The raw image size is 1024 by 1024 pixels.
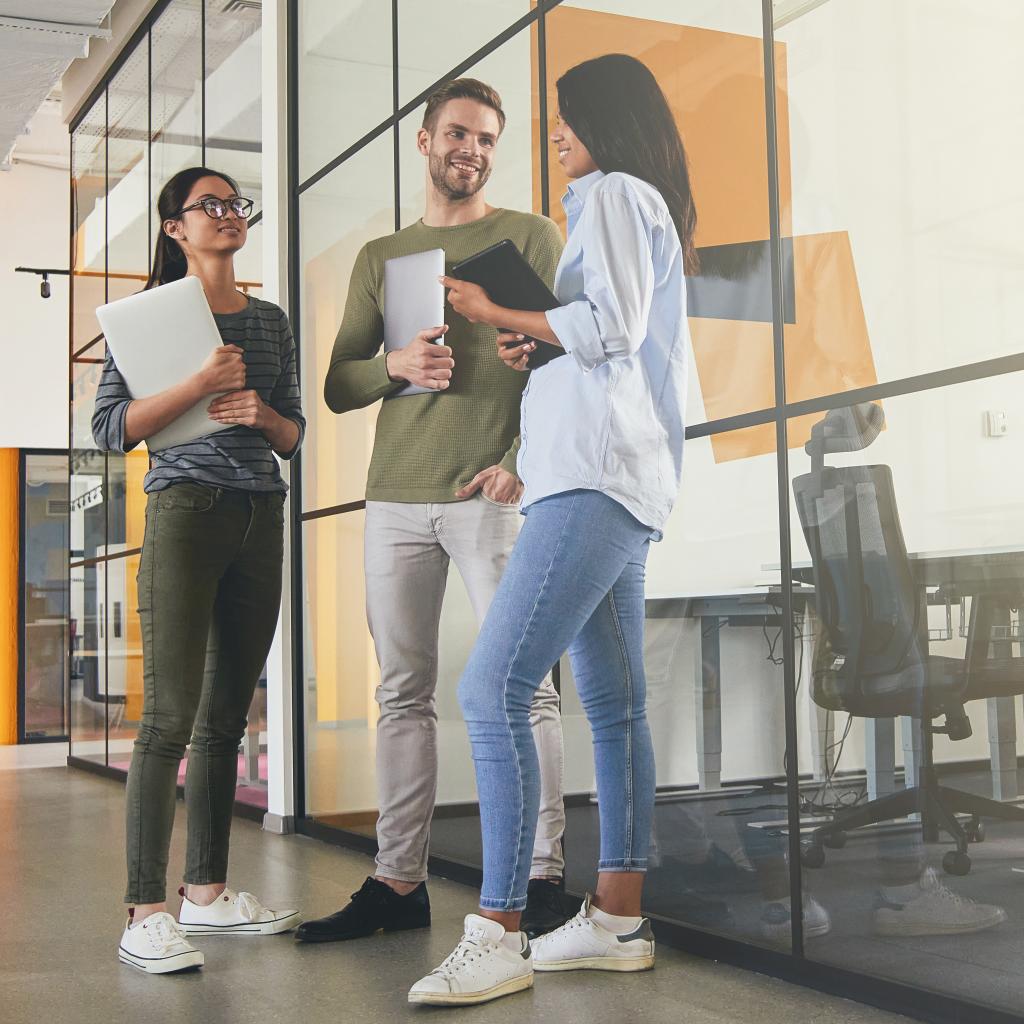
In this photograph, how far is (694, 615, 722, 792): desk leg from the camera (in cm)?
227

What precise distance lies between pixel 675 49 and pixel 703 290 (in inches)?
18.6

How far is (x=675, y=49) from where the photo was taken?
7.84 feet

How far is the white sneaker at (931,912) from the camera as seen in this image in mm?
1769

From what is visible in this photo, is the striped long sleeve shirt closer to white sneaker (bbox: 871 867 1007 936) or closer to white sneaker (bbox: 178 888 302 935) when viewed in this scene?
white sneaker (bbox: 178 888 302 935)

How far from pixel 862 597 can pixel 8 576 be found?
7952 millimetres

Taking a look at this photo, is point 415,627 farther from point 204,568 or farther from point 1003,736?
point 1003,736

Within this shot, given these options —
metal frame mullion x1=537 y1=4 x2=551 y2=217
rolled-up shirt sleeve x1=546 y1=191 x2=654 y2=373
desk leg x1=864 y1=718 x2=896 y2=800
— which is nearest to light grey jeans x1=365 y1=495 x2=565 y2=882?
rolled-up shirt sleeve x1=546 y1=191 x2=654 y2=373

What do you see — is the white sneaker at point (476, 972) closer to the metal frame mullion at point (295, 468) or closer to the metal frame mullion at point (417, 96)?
the metal frame mullion at point (417, 96)

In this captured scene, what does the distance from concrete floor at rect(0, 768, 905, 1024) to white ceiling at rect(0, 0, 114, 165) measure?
3.63 metres

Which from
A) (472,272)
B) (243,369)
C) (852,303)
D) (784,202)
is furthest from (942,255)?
(243,369)

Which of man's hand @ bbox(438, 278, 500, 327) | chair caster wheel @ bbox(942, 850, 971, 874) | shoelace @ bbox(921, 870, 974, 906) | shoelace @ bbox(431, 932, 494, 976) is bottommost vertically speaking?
shoelace @ bbox(431, 932, 494, 976)

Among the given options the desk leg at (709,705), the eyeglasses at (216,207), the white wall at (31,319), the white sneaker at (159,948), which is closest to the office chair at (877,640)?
the desk leg at (709,705)

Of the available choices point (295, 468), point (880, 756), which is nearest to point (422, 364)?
point (880, 756)

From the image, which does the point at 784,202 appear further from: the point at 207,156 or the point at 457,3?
the point at 207,156
